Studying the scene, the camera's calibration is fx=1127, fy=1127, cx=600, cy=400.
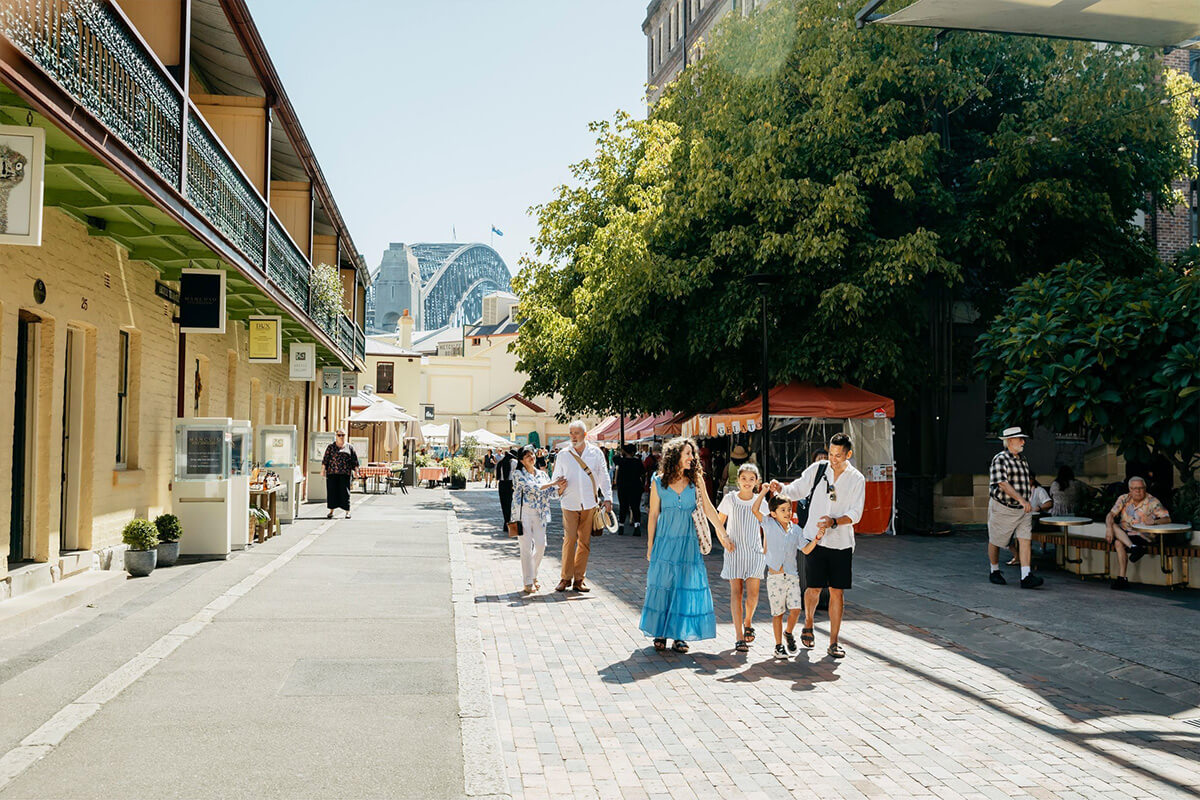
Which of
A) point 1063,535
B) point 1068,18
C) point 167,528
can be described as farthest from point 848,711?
point 167,528

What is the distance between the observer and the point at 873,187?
845 inches

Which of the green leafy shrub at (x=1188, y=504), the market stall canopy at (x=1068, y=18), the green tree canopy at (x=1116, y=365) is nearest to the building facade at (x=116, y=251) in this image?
the market stall canopy at (x=1068, y=18)

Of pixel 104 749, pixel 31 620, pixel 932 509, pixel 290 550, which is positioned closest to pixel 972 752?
pixel 104 749

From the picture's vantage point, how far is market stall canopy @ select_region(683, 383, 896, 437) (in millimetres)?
20344

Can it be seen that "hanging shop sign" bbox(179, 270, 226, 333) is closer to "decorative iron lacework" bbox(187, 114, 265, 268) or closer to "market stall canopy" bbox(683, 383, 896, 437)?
"decorative iron lacework" bbox(187, 114, 265, 268)

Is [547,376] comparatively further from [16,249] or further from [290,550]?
[16,249]

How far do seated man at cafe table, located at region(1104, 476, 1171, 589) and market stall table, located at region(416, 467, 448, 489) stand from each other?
33.7 metres

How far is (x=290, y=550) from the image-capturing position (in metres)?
16.3

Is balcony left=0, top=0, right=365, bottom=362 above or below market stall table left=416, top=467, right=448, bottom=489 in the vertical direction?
above

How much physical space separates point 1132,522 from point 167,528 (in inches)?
453

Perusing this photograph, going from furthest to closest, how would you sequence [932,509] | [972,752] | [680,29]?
[680,29]
[932,509]
[972,752]

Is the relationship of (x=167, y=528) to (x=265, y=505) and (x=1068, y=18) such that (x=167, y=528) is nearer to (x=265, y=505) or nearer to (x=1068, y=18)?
(x=265, y=505)

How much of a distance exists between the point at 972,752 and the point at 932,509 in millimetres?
16404

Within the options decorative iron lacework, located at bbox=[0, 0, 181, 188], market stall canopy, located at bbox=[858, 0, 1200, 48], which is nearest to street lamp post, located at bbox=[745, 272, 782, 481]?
decorative iron lacework, located at bbox=[0, 0, 181, 188]
